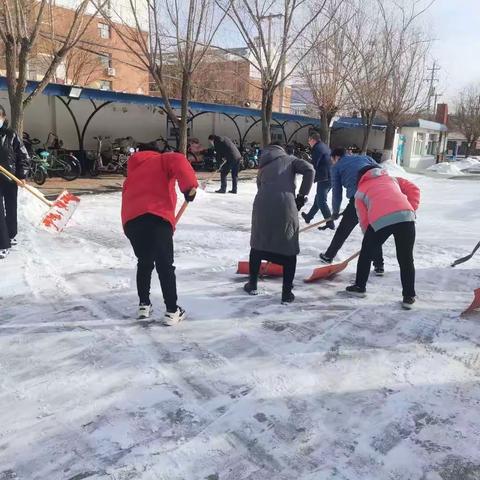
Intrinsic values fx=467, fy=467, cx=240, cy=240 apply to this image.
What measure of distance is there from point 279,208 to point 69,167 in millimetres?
9448

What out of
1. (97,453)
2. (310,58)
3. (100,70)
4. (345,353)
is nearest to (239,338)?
(345,353)

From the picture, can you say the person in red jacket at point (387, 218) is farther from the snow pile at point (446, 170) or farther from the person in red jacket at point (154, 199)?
the snow pile at point (446, 170)

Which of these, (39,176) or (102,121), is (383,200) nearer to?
(39,176)

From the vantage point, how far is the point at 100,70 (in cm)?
3566

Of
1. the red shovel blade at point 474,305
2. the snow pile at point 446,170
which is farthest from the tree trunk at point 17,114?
the snow pile at point 446,170

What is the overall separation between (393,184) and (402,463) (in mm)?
2518

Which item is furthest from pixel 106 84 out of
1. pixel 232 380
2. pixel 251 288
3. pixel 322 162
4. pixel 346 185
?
pixel 232 380

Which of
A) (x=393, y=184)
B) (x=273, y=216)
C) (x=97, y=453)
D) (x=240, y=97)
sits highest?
(x=240, y=97)

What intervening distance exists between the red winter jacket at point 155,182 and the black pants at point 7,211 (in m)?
2.27

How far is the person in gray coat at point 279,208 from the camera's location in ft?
12.9

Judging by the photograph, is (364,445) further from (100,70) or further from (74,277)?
(100,70)

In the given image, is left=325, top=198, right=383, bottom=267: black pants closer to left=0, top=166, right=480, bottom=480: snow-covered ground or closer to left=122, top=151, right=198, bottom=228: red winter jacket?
left=0, top=166, right=480, bottom=480: snow-covered ground

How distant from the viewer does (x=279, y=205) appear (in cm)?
393

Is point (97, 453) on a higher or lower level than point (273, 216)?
lower
